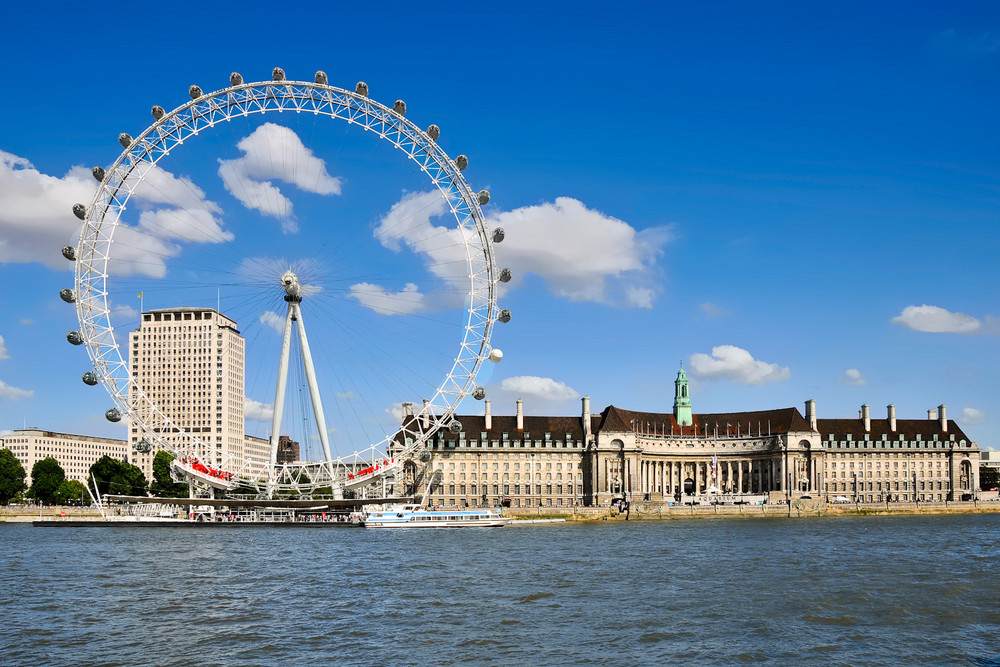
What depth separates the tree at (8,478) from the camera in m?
145

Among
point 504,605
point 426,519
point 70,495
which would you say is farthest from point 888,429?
point 504,605

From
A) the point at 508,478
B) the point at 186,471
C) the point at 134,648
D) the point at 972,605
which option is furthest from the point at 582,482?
the point at 134,648

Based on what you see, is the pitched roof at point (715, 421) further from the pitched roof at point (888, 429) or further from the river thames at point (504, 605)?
the river thames at point (504, 605)

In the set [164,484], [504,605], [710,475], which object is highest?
[504,605]

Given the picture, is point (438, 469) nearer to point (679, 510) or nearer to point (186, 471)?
point (679, 510)

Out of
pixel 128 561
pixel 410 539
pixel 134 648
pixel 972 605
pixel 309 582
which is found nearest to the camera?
pixel 134 648

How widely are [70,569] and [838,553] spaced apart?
45341 mm

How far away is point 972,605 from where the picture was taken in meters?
41.0

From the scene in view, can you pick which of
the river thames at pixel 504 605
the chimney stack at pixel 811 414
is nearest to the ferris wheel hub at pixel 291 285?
the river thames at pixel 504 605

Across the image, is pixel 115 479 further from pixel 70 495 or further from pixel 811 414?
pixel 811 414

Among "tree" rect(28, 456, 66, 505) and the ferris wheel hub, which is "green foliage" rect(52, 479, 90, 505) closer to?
"tree" rect(28, 456, 66, 505)

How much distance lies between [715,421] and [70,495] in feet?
347

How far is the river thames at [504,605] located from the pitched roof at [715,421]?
92734 mm

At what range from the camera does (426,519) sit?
111 m
